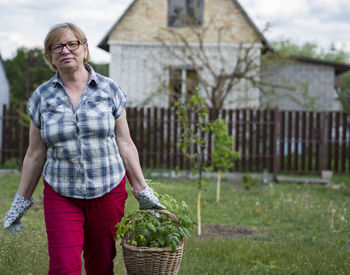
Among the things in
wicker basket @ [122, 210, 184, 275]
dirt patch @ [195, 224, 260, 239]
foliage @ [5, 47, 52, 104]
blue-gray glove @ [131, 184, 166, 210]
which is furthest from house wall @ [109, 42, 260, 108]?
wicker basket @ [122, 210, 184, 275]

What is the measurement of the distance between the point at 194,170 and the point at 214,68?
34.9ft

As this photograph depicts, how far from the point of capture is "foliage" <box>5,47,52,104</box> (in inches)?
839

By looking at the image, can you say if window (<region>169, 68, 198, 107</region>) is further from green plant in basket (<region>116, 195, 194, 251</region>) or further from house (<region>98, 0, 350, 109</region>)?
green plant in basket (<region>116, 195, 194, 251</region>)

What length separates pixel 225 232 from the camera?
6531 mm

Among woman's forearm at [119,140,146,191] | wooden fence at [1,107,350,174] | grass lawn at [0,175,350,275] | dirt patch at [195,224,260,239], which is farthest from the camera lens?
wooden fence at [1,107,350,174]

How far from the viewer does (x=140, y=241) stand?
9.87ft

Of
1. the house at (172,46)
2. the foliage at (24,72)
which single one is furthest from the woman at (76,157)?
the foliage at (24,72)

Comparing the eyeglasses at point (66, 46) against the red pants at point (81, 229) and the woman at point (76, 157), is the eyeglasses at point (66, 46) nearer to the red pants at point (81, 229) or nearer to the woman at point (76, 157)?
the woman at point (76, 157)

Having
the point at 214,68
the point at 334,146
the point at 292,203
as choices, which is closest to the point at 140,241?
the point at 292,203

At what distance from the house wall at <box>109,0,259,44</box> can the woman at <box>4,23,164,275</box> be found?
14.0 metres

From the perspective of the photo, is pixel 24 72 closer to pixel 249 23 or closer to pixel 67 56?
pixel 249 23

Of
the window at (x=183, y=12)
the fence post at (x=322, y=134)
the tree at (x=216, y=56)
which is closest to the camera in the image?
the fence post at (x=322, y=134)

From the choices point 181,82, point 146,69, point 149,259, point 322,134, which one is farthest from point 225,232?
point 146,69

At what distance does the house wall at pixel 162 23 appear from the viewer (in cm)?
1655
